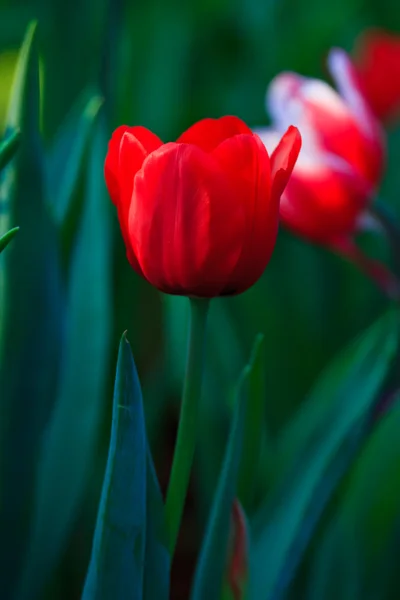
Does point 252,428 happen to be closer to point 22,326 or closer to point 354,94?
point 22,326

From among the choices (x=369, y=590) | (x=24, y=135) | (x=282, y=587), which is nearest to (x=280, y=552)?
(x=282, y=587)

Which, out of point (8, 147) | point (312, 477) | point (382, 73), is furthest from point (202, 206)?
point (382, 73)

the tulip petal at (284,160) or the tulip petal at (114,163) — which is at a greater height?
the tulip petal at (114,163)

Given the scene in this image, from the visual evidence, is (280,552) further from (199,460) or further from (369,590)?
(199,460)

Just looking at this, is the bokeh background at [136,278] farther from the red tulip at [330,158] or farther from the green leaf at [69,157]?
the red tulip at [330,158]

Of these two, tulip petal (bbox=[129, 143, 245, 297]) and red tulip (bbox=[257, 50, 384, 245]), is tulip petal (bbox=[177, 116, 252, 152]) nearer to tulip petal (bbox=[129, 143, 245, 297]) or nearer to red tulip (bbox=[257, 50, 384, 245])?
tulip petal (bbox=[129, 143, 245, 297])

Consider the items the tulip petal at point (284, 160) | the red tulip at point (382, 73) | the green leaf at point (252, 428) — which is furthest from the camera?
the red tulip at point (382, 73)

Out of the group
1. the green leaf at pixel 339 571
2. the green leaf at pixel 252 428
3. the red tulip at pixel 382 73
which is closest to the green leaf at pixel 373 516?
the green leaf at pixel 339 571
